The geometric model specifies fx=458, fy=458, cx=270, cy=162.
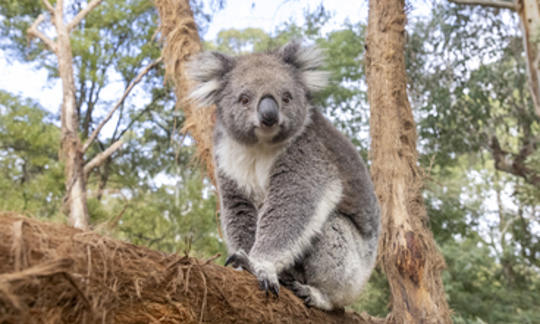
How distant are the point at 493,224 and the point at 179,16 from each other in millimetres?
15712

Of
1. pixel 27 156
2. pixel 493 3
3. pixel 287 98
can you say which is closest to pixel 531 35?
pixel 493 3

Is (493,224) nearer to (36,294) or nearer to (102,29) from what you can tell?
(102,29)

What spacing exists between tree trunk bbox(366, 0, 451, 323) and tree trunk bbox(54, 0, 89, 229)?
5.81 m

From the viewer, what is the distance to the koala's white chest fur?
3.06 m

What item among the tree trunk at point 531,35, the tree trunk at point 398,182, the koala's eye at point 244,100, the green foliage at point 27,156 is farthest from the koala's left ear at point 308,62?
the green foliage at point 27,156

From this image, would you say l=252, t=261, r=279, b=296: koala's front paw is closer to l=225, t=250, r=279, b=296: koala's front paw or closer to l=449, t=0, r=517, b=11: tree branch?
l=225, t=250, r=279, b=296: koala's front paw

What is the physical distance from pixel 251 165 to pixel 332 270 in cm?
87

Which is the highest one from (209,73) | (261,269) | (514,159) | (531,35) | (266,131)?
(531,35)

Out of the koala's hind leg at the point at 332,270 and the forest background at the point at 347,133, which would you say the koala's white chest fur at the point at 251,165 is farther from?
the forest background at the point at 347,133

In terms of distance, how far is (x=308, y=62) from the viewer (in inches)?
133

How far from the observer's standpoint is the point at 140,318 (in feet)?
5.88

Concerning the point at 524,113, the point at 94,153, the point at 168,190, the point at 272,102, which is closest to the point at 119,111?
the point at 94,153

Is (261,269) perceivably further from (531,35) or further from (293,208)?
(531,35)

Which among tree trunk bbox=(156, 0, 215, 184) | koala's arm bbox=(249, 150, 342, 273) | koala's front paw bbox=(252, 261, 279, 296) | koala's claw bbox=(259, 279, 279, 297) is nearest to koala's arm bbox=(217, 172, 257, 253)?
koala's arm bbox=(249, 150, 342, 273)
